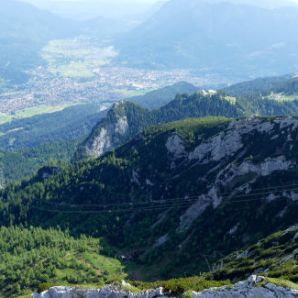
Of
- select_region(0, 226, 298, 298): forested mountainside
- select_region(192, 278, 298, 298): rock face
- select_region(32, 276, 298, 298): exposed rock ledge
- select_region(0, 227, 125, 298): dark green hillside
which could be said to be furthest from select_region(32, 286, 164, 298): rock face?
select_region(0, 227, 125, 298): dark green hillside

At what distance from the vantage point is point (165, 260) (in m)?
157

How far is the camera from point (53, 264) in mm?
168500

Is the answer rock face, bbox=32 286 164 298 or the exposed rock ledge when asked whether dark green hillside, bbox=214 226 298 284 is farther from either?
rock face, bbox=32 286 164 298

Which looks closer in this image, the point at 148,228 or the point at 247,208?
the point at 247,208

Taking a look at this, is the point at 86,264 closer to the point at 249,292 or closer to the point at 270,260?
the point at 270,260

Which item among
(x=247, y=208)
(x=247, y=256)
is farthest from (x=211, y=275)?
(x=247, y=208)

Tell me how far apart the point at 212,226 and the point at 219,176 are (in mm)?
27237

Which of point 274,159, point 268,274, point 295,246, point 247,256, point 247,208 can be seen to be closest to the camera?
point 268,274

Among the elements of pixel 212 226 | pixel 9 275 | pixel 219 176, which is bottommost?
pixel 9 275

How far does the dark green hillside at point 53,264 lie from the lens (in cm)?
15662

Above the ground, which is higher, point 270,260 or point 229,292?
point 229,292

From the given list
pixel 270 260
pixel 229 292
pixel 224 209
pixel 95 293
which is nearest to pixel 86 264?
pixel 224 209

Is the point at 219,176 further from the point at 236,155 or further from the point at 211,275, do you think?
the point at 211,275

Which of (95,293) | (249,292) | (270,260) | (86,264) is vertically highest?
(249,292)
